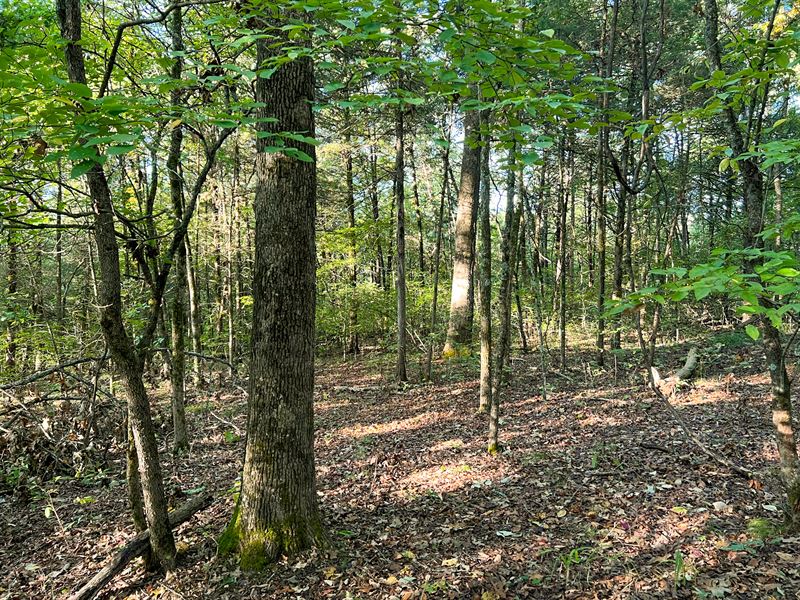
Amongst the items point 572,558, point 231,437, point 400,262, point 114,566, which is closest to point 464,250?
point 400,262

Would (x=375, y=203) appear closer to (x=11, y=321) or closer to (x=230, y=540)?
(x=11, y=321)

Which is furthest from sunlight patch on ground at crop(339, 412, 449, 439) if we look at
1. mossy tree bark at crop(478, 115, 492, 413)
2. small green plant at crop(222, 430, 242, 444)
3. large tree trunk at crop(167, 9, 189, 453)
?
large tree trunk at crop(167, 9, 189, 453)

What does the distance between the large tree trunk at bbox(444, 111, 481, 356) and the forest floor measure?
3.98 meters

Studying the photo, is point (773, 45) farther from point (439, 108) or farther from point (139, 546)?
point (439, 108)

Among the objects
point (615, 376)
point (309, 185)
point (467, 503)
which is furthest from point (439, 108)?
point (467, 503)

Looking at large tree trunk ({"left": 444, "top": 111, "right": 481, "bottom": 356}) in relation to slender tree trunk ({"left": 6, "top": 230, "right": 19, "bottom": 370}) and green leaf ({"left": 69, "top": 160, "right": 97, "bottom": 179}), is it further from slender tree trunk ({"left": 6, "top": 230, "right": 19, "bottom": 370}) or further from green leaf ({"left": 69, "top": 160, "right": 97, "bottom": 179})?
green leaf ({"left": 69, "top": 160, "right": 97, "bottom": 179})

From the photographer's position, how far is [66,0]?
302 cm

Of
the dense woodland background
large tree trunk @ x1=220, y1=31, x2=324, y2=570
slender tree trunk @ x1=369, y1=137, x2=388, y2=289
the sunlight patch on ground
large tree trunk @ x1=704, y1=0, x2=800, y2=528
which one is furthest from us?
slender tree trunk @ x1=369, y1=137, x2=388, y2=289

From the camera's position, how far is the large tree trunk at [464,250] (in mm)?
11219

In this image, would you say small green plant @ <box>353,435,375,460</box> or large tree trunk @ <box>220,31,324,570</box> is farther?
small green plant @ <box>353,435,375,460</box>

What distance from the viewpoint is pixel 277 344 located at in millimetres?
3785

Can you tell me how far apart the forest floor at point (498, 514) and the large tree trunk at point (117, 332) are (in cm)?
52

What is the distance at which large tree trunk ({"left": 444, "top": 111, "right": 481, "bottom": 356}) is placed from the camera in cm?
1122

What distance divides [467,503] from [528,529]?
801 millimetres
